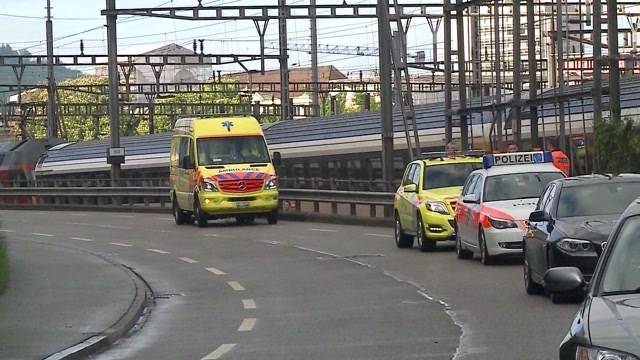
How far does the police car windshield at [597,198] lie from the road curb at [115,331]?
480 centimetres

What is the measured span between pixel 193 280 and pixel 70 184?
38.9m

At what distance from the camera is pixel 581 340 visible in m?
5.83

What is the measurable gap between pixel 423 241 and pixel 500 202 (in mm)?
3501

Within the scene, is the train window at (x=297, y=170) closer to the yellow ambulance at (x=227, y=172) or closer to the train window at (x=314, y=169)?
the train window at (x=314, y=169)

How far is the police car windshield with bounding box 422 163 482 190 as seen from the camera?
80.8 feet

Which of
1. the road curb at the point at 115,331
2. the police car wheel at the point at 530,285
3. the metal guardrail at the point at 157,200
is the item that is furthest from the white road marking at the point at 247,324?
the metal guardrail at the point at 157,200

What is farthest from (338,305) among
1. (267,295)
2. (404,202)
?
(404,202)

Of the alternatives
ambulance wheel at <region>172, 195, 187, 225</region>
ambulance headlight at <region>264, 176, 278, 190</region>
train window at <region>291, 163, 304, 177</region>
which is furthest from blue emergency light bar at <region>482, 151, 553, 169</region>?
train window at <region>291, 163, 304, 177</region>

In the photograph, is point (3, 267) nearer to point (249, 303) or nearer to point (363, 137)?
point (249, 303)

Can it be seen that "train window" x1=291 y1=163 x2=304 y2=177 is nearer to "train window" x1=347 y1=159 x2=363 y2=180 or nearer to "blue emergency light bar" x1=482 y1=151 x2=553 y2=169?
"train window" x1=347 y1=159 x2=363 y2=180

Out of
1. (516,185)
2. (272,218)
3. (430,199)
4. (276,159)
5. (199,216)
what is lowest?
(272,218)

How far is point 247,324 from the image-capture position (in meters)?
14.0

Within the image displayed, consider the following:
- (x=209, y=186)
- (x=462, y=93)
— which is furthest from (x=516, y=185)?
(x=462, y=93)

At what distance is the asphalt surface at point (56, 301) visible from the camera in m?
12.3
